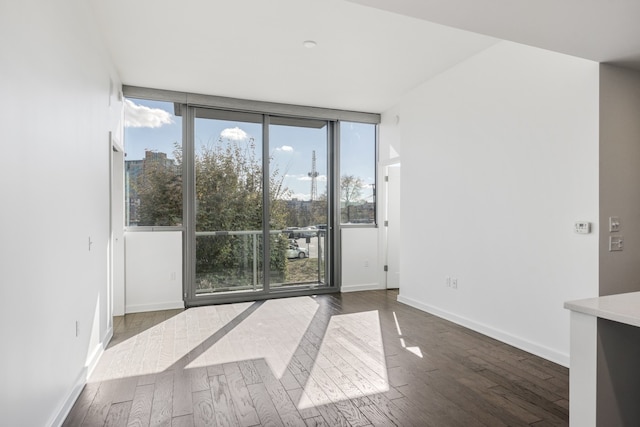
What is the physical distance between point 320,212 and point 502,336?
10.3 feet

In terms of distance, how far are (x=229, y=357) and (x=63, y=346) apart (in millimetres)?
1298

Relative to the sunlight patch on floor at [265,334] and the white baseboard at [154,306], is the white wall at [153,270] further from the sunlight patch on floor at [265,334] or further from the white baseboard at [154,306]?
the sunlight patch on floor at [265,334]

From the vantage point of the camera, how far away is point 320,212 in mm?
5906

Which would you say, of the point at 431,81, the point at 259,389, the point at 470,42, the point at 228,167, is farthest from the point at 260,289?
the point at 470,42

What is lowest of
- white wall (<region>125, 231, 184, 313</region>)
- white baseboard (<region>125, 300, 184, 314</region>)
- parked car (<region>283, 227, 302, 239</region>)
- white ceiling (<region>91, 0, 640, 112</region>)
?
white baseboard (<region>125, 300, 184, 314</region>)

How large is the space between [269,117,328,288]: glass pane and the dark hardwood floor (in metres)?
1.48

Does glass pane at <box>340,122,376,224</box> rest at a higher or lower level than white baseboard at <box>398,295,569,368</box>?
higher

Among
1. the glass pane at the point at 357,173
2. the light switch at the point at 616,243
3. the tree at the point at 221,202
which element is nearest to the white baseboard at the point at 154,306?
the tree at the point at 221,202

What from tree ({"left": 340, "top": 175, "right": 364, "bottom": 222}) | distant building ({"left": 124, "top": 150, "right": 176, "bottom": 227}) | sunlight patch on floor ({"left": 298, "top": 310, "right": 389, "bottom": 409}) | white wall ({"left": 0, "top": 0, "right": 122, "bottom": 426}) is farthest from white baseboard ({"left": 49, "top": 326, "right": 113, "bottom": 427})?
tree ({"left": 340, "top": 175, "right": 364, "bottom": 222})

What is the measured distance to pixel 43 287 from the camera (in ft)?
6.39

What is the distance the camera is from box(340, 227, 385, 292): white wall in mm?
5918

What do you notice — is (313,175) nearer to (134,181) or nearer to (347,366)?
(134,181)

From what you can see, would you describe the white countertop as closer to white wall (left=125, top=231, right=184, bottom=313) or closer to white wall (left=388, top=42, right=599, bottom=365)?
white wall (left=388, top=42, right=599, bottom=365)

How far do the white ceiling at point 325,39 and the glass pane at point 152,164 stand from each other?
43 cm
